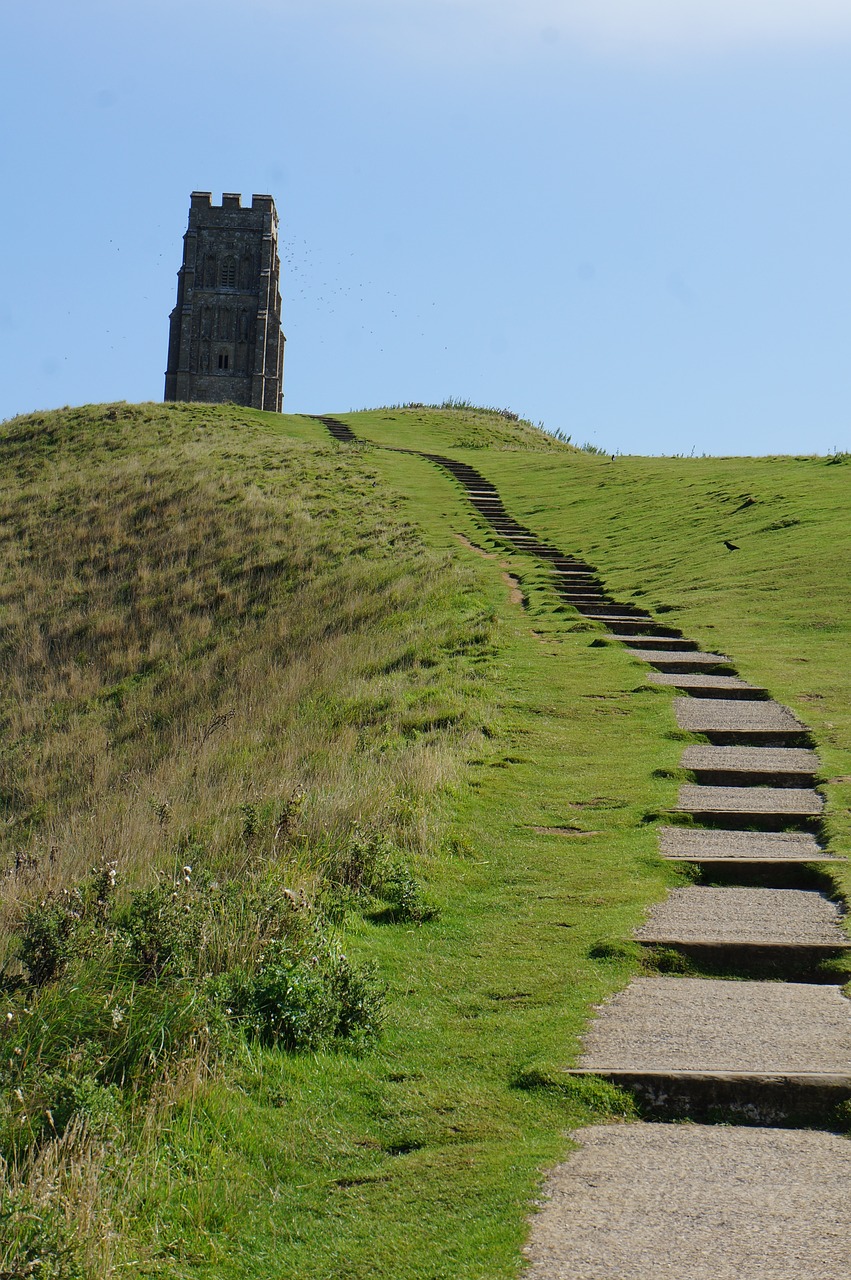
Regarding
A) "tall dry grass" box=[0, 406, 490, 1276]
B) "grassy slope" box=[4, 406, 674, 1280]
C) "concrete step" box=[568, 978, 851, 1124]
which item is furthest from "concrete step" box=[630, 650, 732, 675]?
"concrete step" box=[568, 978, 851, 1124]

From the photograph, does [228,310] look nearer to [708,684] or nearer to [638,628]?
[638,628]

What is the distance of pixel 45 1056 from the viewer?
464 cm

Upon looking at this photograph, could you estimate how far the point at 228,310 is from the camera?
85938 mm

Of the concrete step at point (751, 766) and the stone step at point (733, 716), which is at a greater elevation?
the stone step at point (733, 716)

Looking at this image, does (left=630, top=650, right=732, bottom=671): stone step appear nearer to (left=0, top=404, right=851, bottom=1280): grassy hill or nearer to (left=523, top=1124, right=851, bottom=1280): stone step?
(left=0, top=404, right=851, bottom=1280): grassy hill

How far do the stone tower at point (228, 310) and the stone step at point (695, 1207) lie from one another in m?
82.0

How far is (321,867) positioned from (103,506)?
87.0ft

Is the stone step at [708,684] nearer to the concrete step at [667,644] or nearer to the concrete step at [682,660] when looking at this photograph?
the concrete step at [682,660]

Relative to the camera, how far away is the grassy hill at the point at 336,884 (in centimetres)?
401

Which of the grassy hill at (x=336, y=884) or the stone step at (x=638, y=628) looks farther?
the stone step at (x=638, y=628)

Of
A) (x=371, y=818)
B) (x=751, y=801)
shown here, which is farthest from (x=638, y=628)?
(x=371, y=818)

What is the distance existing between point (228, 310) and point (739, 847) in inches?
3312

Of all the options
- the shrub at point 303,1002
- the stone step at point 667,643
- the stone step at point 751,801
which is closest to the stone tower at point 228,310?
the stone step at point 667,643

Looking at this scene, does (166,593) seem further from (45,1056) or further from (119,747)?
(45,1056)
